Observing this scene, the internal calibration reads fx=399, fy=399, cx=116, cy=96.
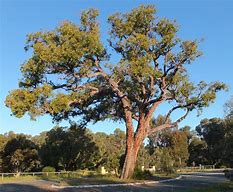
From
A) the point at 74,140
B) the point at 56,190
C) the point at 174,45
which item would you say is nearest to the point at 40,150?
the point at 74,140

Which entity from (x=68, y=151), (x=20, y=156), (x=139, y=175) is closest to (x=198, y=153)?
(x=68, y=151)

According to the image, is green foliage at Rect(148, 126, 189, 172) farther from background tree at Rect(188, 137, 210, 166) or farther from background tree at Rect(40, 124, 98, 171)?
background tree at Rect(40, 124, 98, 171)

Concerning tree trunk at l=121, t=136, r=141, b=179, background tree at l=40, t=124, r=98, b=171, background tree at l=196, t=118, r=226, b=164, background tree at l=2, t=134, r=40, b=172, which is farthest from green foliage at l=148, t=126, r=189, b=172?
tree trunk at l=121, t=136, r=141, b=179

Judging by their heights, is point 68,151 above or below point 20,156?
above

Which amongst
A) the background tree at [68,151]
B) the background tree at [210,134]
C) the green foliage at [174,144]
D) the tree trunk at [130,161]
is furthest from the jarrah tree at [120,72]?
the background tree at [210,134]

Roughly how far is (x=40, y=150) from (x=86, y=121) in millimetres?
25341

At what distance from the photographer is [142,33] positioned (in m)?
32.4

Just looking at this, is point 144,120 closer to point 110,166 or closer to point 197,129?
point 110,166

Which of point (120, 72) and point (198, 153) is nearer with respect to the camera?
point (120, 72)

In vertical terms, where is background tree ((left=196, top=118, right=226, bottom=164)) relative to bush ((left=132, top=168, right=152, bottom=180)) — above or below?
above

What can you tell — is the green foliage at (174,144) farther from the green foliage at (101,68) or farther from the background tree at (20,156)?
the green foliage at (101,68)

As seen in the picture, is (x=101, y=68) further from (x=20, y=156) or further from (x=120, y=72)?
(x=20, y=156)

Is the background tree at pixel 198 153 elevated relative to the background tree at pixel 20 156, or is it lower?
elevated

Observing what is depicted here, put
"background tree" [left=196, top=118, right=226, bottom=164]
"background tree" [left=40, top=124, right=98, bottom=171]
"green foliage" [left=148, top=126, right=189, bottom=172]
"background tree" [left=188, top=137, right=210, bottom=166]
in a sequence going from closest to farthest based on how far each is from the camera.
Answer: "background tree" [left=40, top=124, right=98, bottom=171] < "green foliage" [left=148, top=126, right=189, bottom=172] < "background tree" [left=196, top=118, right=226, bottom=164] < "background tree" [left=188, top=137, right=210, bottom=166]
